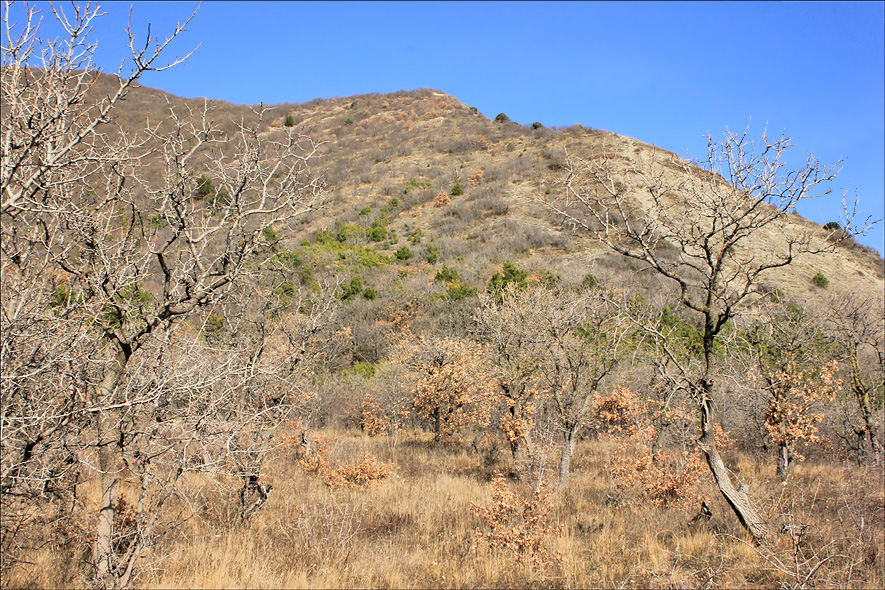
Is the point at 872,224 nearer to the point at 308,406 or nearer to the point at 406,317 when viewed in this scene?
the point at 308,406

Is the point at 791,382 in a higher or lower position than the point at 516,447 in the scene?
higher

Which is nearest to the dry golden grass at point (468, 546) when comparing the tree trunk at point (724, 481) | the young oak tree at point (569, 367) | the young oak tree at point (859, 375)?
the tree trunk at point (724, 481)

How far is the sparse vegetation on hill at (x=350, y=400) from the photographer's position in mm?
4289

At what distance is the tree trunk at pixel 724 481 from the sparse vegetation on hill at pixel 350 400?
36 millimetres

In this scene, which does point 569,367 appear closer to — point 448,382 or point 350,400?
point 448,382

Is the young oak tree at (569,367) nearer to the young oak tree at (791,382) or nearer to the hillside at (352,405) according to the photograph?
the hillside at (352,405)

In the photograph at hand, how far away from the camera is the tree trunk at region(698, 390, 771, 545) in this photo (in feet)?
20.5

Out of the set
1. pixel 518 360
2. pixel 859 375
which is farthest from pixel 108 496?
pixel 859 375

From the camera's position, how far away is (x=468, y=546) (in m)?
7.76

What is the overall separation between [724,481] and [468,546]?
3.68 m

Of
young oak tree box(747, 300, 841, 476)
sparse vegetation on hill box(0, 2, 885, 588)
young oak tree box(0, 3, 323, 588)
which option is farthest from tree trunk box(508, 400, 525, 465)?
young oak tree box(0, 3, 323, 588)

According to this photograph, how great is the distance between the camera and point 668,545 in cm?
750

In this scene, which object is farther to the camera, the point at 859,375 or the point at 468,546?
the point at 859,375

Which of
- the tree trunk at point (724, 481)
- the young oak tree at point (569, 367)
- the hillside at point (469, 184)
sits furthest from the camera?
the hillside at point (469, 184)
